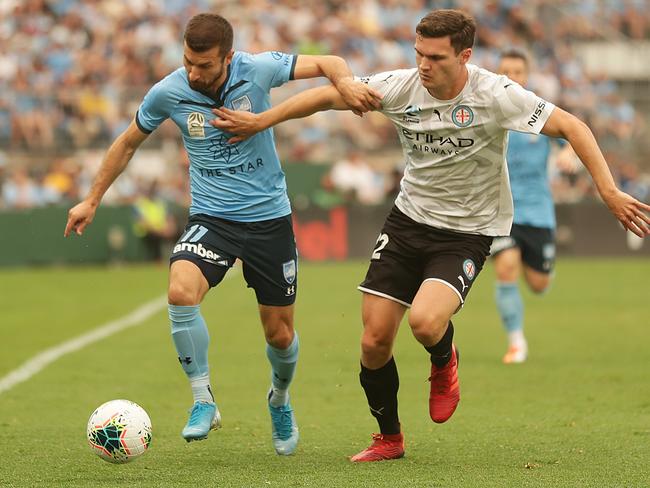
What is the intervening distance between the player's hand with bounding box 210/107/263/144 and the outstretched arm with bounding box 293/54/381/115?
1.52ft

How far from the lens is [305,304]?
656 inches

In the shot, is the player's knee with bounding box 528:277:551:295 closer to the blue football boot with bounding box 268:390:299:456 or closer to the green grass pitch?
the green grass pitch

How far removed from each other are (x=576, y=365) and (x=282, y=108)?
17.4ft

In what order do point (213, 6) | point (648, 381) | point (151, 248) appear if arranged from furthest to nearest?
1. point (213, 6)
2. point (151, 248)
3. point (648, 381)

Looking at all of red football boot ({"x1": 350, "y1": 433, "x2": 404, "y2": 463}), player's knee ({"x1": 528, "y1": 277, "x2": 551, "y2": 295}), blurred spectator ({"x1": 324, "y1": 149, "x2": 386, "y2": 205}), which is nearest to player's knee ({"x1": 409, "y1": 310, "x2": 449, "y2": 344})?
red football boot ({"x1": 350, "y1": 433, "x2": 404, "y2": 463})

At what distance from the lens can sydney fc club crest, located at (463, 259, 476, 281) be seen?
7.01 metres

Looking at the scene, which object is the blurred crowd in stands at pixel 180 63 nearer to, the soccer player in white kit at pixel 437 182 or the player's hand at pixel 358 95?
the soccer player in white kit at pixel 437 182

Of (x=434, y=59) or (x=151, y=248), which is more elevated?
(x=434, y=59)

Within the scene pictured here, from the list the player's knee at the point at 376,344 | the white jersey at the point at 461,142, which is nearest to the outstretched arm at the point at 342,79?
the white jersey at the point at 461,142

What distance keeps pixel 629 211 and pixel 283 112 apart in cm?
191

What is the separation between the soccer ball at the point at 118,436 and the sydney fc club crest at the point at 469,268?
1.94m

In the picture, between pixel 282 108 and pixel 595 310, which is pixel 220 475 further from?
pixel 595 310

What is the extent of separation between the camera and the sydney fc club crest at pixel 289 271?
7.37 meters

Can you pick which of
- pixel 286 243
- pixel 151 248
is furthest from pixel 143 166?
pixel 286 243
